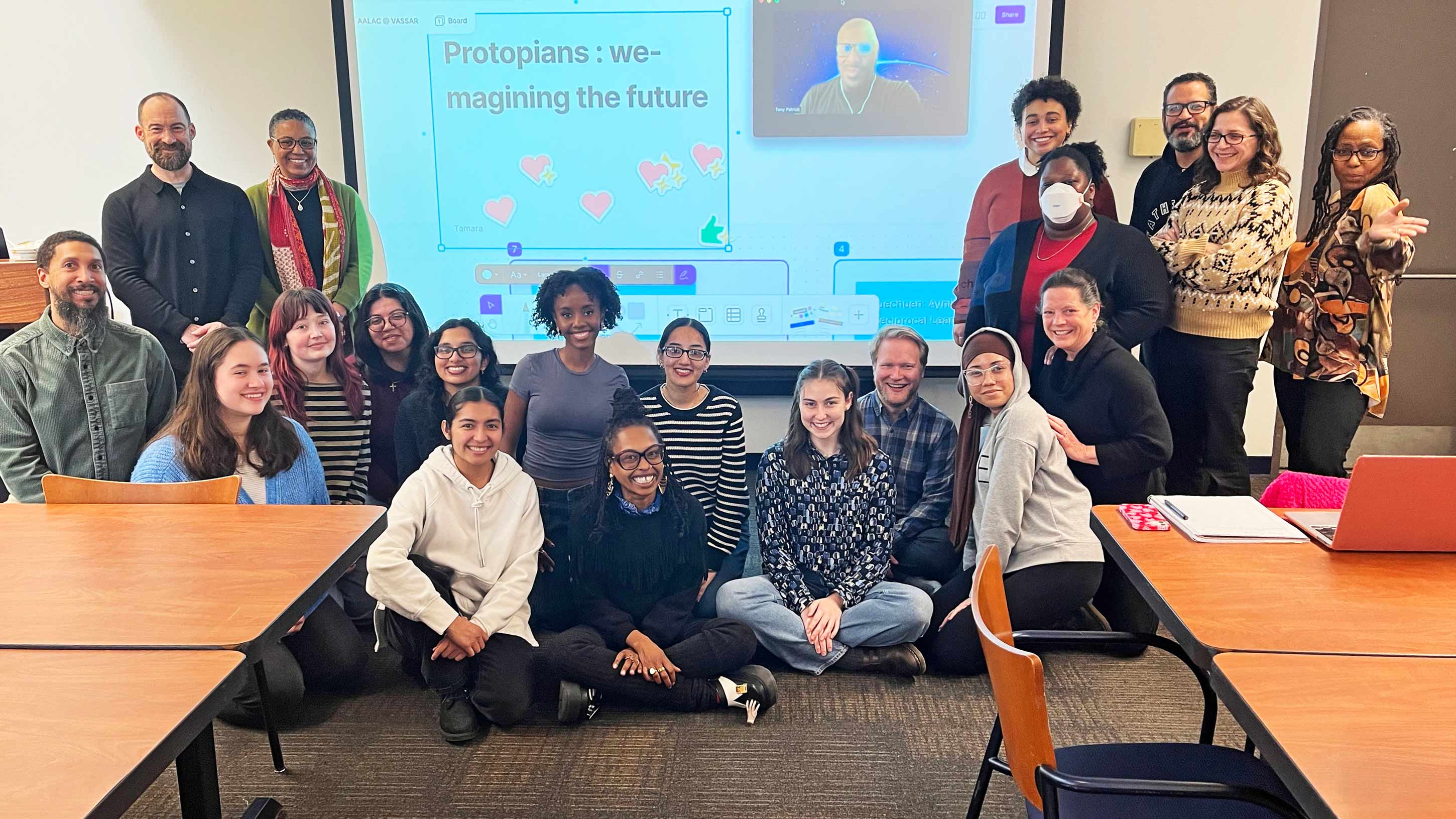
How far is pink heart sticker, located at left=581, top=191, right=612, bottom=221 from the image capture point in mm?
3836

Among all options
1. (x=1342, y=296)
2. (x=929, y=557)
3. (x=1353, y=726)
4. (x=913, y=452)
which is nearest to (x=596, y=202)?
(x=913, y=452)

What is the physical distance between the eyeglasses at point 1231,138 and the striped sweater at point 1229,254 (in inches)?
4.3

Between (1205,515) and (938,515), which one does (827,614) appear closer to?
(938,515)

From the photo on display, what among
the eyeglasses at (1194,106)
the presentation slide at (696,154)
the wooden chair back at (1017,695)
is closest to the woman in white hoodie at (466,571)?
the wooden chair back at (1017,695)

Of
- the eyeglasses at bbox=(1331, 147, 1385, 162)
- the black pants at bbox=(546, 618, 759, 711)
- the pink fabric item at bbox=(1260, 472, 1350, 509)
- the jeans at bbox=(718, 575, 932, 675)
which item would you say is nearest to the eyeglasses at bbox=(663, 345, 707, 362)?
the jeans at bbox=(718, 575, 932, 675)

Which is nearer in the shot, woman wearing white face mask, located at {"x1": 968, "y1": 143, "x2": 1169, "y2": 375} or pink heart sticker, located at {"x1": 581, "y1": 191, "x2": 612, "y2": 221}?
woman wearing white face mask, located at {"x1": 968, "y1": 143, "x2": 1169, "y2": 375}

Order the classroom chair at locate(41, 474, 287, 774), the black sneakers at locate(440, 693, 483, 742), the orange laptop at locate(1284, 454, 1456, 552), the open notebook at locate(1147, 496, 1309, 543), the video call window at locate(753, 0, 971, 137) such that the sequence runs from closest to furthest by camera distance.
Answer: the orange laptop at locate(1284, 454, 1456, 552), the open notebook at locate(1147, 496, 1309, 543), the classroom chair at locate(41, 474, 287, 774), the black sneakers at locate(440, 693, 483, 742), the video call window at locate(753, 0, 971, 137)

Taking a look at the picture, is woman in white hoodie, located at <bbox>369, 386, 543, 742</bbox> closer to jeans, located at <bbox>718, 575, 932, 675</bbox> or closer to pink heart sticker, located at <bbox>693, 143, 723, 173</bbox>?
jeans, located at <bbox>718, 575, 932, 675</bbox>

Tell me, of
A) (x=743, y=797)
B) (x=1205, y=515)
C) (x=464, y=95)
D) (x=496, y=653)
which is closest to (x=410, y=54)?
(x=464, y=95)

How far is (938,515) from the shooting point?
289 centimetres

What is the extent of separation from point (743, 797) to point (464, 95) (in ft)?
9.58

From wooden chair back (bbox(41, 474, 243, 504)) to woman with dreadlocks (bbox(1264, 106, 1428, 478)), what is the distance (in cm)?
294

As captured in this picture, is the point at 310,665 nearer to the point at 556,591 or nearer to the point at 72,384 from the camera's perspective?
the point at 556,591

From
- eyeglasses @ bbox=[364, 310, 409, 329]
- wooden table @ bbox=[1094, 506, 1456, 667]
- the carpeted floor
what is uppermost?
eyeglasses @ bbox=[364, 310, 409, 329]
